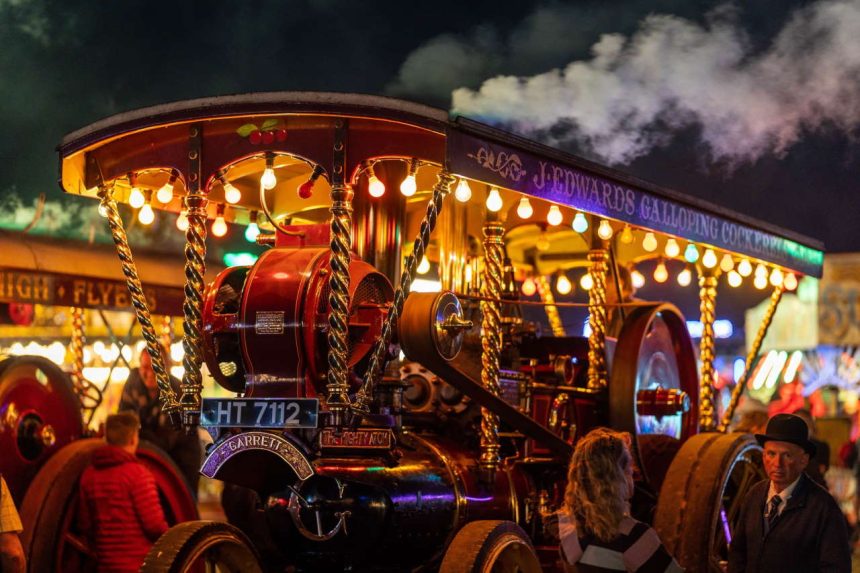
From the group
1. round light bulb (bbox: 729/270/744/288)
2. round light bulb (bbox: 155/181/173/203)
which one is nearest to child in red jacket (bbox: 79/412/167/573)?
round light bulb (bbox: 155/181/173/203)

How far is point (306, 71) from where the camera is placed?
1870 centimetres

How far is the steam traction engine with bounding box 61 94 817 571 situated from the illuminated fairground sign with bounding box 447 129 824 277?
1cm

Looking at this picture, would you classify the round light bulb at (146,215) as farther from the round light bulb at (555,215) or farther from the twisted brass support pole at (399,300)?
the round light bulb at (555,215)

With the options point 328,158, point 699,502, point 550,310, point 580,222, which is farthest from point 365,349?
point 550,310

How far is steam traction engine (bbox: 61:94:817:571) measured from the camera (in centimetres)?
520

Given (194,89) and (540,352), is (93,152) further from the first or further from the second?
(194,89)

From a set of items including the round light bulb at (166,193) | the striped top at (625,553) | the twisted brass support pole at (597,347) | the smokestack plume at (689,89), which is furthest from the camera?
the smokestack plume at (689,89)

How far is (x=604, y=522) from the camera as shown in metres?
3.69

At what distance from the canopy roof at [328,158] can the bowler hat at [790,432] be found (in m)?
1.62

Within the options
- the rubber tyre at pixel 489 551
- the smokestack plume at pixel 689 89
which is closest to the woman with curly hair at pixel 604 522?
the rubber tyre at pixel 489 551

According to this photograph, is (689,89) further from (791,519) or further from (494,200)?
(791,519)

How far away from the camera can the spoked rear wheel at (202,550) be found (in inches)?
198

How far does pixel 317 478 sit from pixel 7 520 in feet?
4.53

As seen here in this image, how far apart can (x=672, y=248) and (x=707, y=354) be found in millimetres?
835
